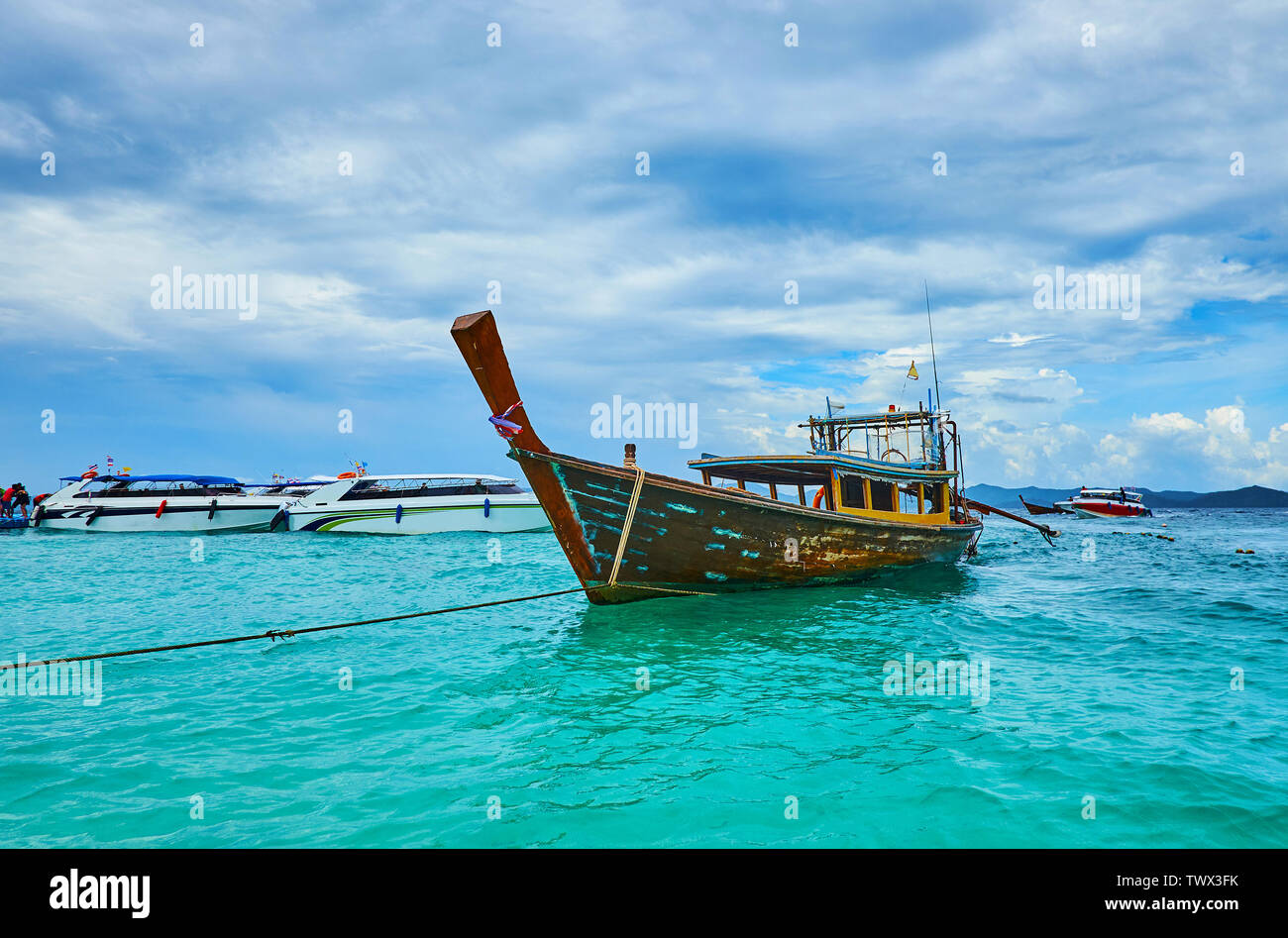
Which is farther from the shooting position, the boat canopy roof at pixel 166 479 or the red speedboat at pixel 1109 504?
the red speedboat at pixel 1109 504

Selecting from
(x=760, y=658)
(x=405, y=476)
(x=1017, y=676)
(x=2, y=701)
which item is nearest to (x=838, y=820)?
(x=760, y=658)

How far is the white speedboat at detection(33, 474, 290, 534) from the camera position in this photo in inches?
1208

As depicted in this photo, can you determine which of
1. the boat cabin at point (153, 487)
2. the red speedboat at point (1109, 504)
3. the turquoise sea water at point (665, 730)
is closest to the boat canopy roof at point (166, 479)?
the boat cabin at point (153, 487)

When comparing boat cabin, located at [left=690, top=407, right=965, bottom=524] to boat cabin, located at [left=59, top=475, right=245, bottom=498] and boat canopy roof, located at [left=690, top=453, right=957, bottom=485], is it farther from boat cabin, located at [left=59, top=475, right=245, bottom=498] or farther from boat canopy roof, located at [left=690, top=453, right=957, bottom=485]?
boat cabin, located at [left=59, top=475, right=245, bottom=498]

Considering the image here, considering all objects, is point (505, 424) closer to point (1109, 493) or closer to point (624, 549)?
point (624, 549)

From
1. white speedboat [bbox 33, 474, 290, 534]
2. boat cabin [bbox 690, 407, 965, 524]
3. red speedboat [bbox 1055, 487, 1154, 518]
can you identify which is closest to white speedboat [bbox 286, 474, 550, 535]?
white speedboat [bbox 33, 474, 290, 534]

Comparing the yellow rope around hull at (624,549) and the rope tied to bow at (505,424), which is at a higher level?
the rope tied to bow at (505,424)

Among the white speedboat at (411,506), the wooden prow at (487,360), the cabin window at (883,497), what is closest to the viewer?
the wooden prow at (487,360)

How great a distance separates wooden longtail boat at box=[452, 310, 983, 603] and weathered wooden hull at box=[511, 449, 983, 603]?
19mm

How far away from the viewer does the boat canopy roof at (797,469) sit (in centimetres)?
1315

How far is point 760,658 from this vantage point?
8.23m

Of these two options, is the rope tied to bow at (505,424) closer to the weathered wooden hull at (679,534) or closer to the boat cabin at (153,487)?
the weathered wooden hull at (679,534)

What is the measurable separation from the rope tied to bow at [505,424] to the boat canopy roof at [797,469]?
17.2 feet
